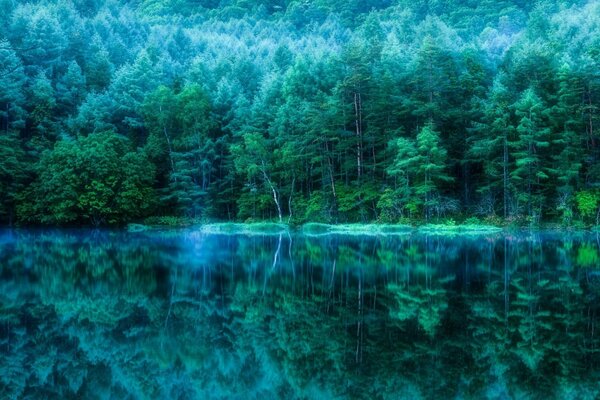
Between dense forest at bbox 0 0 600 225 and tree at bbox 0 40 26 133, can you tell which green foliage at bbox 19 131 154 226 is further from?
tree at bbox 0 40 26 133

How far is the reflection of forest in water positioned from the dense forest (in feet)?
63.5

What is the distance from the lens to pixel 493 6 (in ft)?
291

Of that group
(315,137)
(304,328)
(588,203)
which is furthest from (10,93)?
(304,328)

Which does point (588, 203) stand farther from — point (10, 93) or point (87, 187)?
point (10, 93)

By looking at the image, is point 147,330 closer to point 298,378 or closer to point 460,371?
point 298,378

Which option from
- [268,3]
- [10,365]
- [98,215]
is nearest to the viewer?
[10,365]

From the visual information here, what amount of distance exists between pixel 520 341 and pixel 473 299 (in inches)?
132

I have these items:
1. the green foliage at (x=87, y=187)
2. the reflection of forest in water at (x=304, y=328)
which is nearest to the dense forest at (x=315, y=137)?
the green foliage at (x=87, y=187)

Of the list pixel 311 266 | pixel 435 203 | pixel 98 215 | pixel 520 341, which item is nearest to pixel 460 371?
pixel 520 341

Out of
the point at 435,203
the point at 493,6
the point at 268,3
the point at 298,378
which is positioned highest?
the point at 268,3

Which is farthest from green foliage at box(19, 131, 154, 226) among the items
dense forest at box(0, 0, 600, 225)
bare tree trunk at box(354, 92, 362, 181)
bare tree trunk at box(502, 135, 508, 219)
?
bare tree trunk at box(502, 135, 508, 219)

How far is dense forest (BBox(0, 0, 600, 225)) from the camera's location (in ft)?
127

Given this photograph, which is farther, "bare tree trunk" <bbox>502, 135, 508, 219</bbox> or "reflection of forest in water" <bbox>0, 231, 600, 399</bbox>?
"bare tree trunk" <bbox>502, 135, 508, 219</bbox>

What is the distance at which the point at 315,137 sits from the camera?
43.8 m
